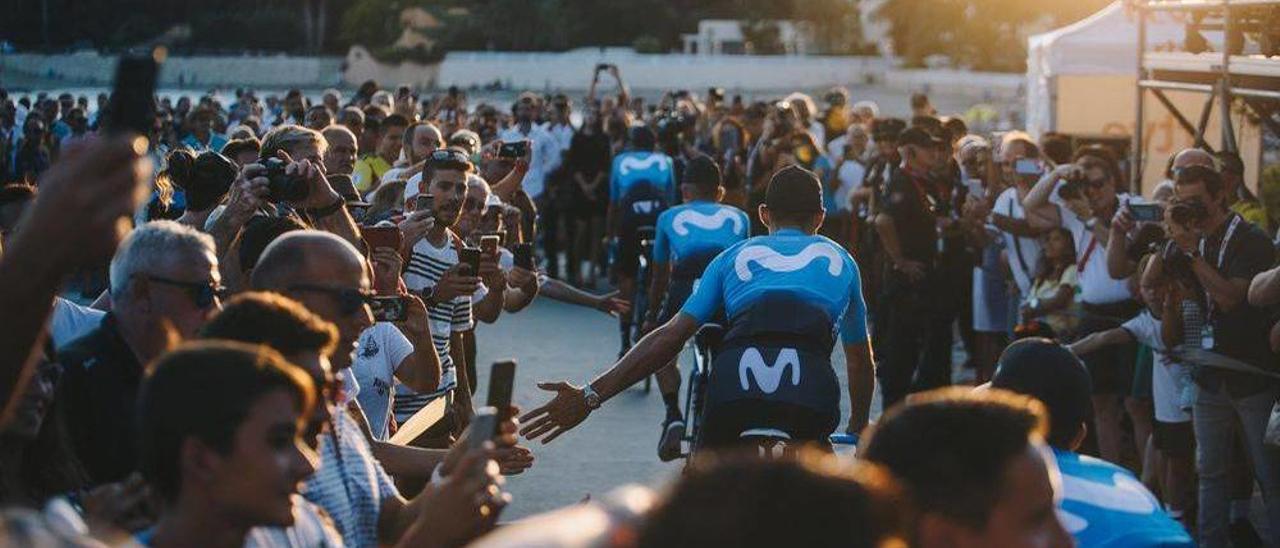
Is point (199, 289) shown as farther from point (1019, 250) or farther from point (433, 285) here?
point (1019, 250)

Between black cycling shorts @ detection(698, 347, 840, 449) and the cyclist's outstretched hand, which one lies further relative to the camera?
black cycling shorts @ detection(698, 347, 840, 449)

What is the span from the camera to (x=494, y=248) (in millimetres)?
8047

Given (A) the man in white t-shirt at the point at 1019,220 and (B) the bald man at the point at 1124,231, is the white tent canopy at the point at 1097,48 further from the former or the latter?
(B) the bald man at the point at 1124,231

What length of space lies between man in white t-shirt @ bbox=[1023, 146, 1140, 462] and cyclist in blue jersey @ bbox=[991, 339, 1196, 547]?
4.97 metres

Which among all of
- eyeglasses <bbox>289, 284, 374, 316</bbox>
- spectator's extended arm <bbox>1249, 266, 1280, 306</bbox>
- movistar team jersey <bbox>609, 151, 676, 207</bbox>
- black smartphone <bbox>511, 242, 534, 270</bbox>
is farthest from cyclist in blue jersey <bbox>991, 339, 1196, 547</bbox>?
movistar team jersey <bbox>609, 151, 676, 207</bbox>

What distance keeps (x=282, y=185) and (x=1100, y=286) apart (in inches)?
189

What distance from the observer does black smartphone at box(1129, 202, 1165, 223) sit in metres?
8.91

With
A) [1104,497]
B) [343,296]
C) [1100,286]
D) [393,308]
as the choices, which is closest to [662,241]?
[1100,286]

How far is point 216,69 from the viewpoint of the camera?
8800 centimetres

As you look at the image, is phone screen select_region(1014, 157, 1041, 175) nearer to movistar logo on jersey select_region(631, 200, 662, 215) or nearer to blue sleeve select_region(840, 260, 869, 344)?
movistar logo on jersey select_region(631, 200, 662, 215)

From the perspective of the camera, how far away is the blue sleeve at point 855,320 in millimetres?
6844

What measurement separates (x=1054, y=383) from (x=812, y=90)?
7144cm

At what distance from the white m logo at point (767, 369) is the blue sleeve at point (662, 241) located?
4.44 m

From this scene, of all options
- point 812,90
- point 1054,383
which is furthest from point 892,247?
point 812,90
